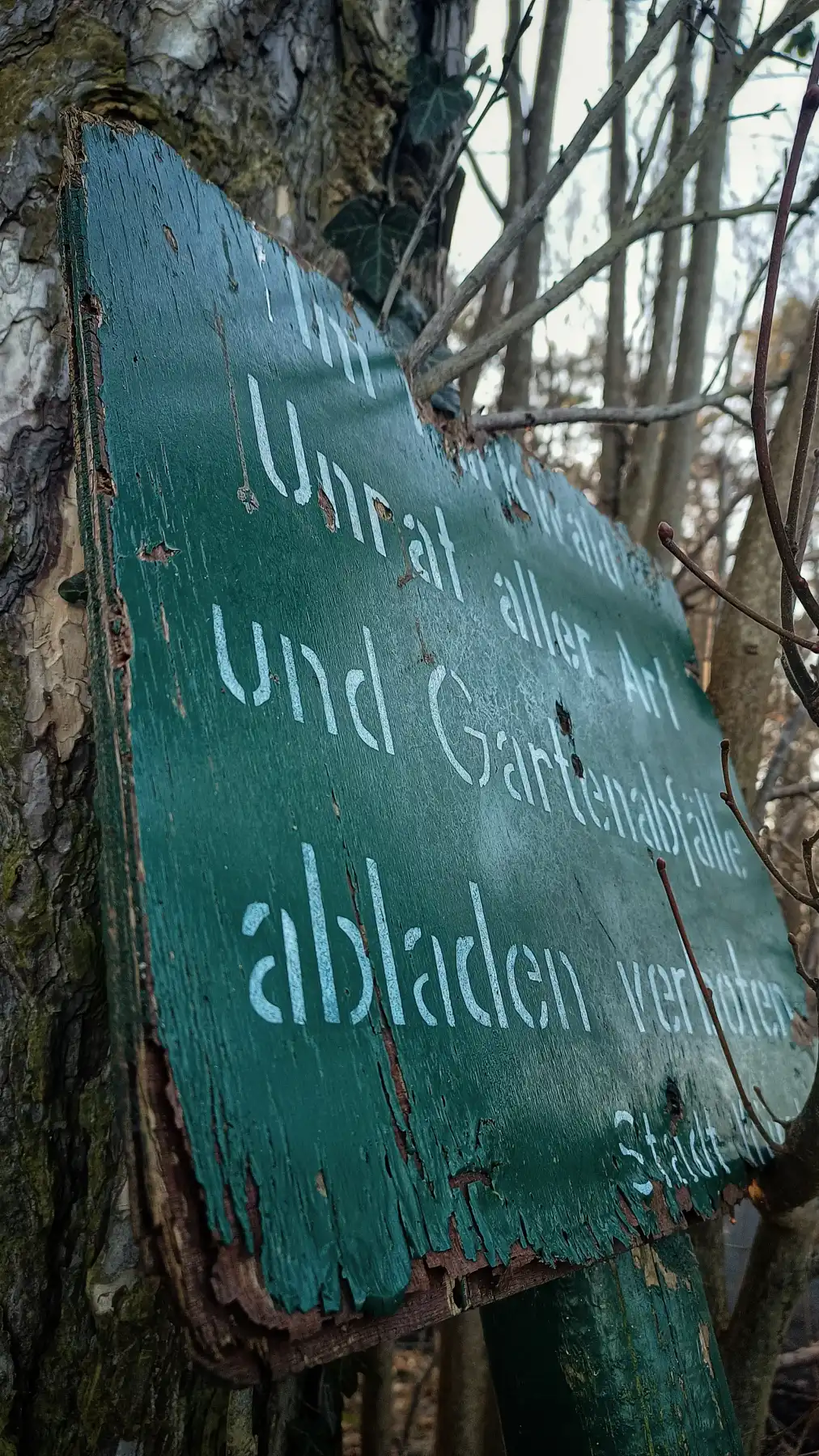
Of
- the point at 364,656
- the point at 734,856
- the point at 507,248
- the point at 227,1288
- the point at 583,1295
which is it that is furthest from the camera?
the point at 734,856

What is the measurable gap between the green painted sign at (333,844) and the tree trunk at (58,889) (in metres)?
0.43

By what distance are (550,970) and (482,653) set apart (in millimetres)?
366

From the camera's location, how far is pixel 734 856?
5.60ft

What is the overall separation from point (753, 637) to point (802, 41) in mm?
1670

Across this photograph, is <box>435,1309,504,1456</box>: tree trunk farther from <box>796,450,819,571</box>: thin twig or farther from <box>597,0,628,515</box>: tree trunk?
<box>597,0,628,515</box>: tree trunk

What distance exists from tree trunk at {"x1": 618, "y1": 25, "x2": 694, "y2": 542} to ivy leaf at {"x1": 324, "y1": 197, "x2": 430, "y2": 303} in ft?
4.75

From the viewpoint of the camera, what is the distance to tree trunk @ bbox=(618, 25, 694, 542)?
2.94 m

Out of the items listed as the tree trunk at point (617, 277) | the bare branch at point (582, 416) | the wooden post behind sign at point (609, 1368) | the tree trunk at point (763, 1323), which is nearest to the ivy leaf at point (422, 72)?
the bare branch at point (582, 416)

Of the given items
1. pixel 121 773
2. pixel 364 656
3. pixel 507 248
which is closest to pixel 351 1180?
pixel 121 773

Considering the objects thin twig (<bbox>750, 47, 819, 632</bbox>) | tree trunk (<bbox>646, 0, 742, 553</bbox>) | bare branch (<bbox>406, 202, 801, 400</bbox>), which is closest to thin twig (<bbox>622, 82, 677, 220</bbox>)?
bare branch (<bbox>406, 202, 801, 400</bbox>)

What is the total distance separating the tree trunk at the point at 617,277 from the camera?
133 inches

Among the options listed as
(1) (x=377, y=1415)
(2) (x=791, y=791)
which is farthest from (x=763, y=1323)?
(2) (x=791, y=791)

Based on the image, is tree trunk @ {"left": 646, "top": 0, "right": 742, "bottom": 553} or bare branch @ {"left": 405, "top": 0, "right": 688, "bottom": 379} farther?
tree trunk @ {"left": 646, "top": 0, "right": 742, "bottom": 553}

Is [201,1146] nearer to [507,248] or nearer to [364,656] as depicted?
[364,656]
